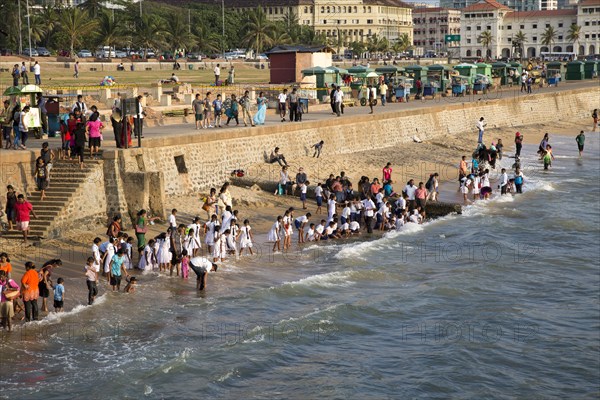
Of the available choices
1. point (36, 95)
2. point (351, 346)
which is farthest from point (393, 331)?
point (36, 95)

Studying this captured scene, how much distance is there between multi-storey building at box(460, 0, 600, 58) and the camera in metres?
157

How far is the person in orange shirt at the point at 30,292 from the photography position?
15.6m

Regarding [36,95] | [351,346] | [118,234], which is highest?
[36,95]

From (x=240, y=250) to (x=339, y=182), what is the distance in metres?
5.30

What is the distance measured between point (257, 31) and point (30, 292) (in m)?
69.4

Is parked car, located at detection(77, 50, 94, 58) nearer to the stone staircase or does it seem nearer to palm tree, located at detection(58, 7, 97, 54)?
palm tree, located at detection(58, 7, 97, 54)

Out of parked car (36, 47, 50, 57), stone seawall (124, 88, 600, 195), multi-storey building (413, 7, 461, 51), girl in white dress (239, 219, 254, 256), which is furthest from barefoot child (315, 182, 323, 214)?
multi-storey building (413, 7, 461, 51)

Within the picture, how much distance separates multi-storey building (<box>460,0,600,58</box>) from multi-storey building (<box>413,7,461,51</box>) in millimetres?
22022

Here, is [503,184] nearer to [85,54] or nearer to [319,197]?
[319,197]

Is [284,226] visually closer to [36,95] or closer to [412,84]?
[36,95]

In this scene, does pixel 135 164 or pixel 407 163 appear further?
pixel 407 163

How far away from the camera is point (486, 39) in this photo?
157 meters

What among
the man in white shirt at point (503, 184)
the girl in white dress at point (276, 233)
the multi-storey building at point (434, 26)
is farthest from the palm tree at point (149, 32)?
the multi-storey building at point (434, 26)

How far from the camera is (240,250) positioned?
2100 cm
